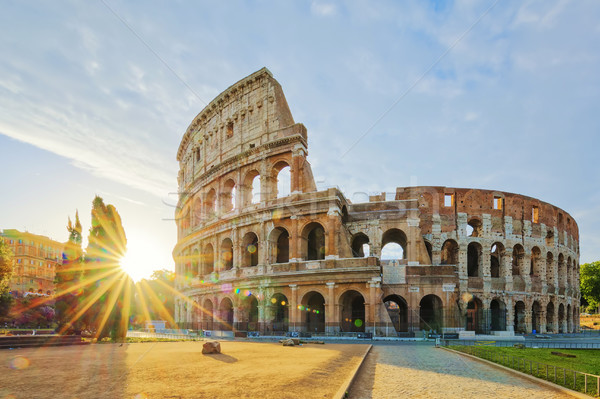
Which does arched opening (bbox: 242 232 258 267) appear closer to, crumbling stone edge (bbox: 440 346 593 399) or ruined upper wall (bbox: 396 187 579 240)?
ruined upper wall (bbox: 396 187 579 240)

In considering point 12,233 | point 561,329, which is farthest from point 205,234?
point 12,233

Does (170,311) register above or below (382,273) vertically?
below

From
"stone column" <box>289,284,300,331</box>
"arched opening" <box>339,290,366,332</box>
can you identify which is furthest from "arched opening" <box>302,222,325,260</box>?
"arched opening" <box>339,290,366,332</box>

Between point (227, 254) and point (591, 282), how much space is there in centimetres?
5466

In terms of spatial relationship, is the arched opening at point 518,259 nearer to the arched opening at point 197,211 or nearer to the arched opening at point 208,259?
the arched opening at point 208,259

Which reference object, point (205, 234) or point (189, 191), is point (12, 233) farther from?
point (205, 234)

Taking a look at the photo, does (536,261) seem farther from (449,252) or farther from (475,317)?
(475,317)

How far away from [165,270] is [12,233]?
96.1ft

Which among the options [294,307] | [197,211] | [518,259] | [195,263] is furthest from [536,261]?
[197,211]

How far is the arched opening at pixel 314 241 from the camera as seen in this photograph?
A: 96.8ft

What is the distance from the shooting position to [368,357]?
49.8 ft

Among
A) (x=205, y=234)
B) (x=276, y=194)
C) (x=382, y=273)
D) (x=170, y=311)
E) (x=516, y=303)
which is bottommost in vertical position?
(x=170, y=311)

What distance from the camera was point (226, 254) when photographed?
112ft

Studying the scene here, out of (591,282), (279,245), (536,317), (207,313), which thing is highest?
(279,245)
